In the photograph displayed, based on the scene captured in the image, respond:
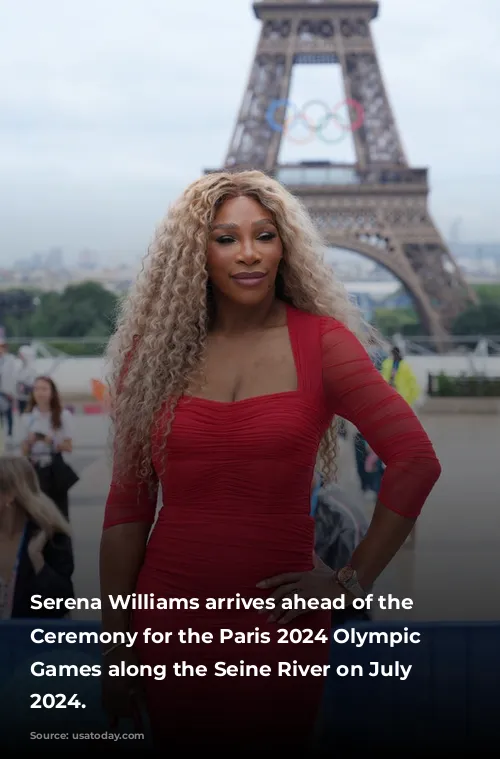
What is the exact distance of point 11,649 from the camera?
94.6 inches

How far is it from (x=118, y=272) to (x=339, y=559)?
982 centimetres

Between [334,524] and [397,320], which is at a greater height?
[397,320]

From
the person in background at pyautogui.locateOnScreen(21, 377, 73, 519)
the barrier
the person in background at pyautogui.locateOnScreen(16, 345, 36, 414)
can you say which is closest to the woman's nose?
the barrier

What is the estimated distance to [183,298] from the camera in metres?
1.46

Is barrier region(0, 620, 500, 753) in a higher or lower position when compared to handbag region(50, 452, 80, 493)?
lower

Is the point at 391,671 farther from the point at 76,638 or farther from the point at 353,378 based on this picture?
the point at 353,378

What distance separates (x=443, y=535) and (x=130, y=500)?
13.9ft

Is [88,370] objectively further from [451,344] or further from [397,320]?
[451,344]

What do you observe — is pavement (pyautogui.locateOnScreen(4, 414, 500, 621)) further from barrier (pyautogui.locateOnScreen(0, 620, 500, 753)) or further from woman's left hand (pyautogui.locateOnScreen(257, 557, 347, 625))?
barrier (pyautogui.locateOnScreen(0, 620, 500, 753))

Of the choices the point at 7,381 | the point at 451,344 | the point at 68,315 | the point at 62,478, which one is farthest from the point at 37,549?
the point at 451,344

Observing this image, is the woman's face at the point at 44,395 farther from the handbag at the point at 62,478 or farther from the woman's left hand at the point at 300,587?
the woman's left hand at the point at 300,587

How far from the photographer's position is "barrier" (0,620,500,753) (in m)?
2.37

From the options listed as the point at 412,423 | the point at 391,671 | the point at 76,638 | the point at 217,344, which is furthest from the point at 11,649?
the point at 412,423

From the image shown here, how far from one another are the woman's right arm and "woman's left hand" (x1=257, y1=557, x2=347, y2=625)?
0.20 m
